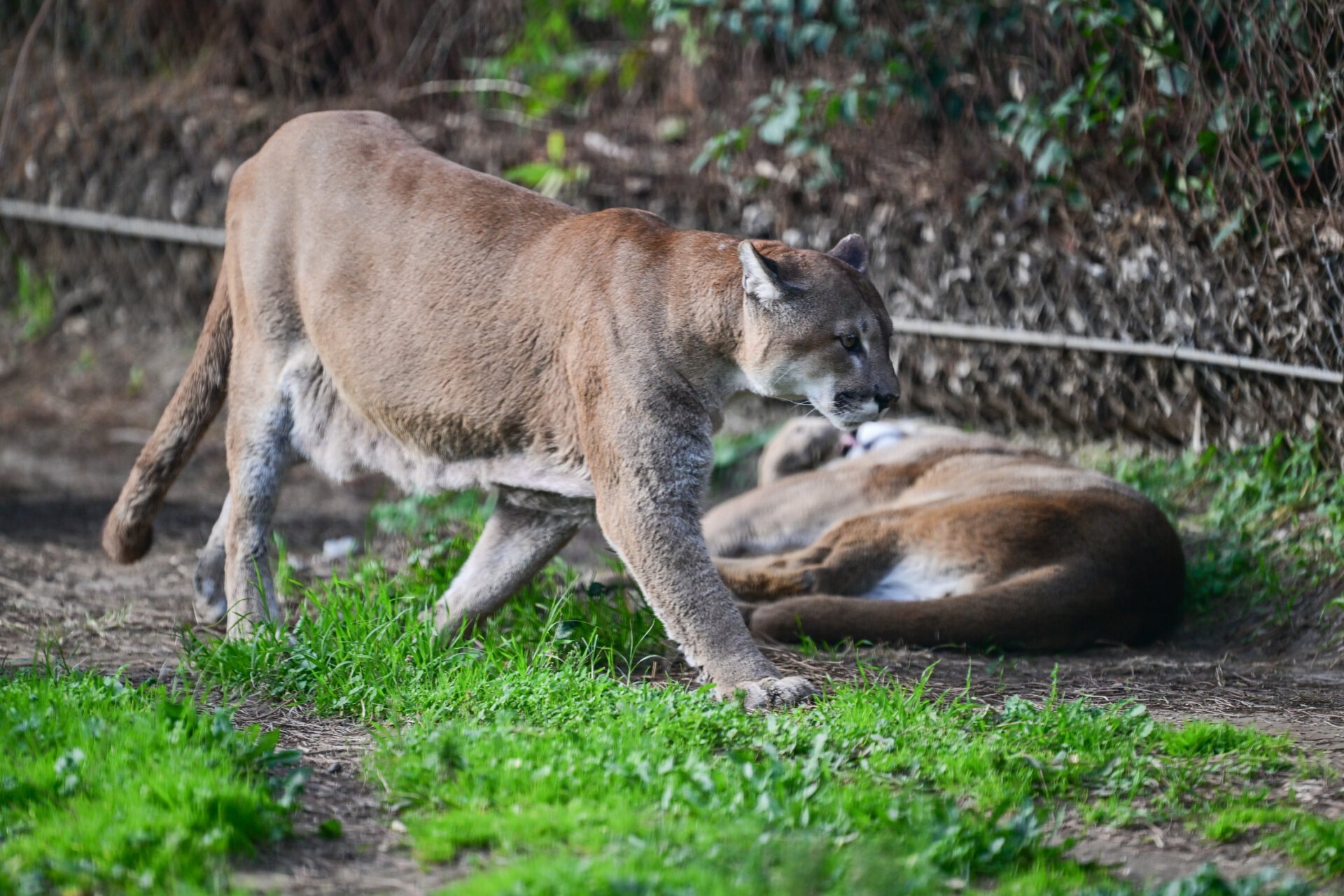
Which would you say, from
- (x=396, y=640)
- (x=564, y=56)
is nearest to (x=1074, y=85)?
(x=396, y=640)

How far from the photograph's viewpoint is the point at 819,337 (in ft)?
12.8

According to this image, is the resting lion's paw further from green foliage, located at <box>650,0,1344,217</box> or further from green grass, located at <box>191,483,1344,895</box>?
green foliage, located at <box>650,0,1344,217</box>

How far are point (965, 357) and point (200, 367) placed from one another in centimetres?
376

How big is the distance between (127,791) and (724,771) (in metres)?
1.34

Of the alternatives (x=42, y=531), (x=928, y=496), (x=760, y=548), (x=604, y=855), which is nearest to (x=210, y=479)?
(x=42, y=531)

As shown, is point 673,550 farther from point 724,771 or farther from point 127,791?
point 127,791

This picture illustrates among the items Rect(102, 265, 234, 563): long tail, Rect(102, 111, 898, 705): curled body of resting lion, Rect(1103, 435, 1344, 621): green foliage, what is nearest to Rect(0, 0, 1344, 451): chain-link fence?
Rect(1103, 435, 1344, 621): green foliage

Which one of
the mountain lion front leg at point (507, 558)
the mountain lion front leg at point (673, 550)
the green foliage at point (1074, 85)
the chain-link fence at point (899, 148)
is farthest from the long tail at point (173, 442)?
the green foliage at point (1074, 85)

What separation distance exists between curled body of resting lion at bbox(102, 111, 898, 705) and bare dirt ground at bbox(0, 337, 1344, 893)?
1.52 feet

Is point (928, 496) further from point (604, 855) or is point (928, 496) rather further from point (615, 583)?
point (604, 855)

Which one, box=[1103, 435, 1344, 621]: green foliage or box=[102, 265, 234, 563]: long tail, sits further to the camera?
box=[1103, 435, 1344, 621]: green foliage

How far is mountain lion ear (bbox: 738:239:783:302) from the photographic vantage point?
12.5 ft

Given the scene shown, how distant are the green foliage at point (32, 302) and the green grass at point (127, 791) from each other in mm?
7050

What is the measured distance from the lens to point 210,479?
7.61 m
